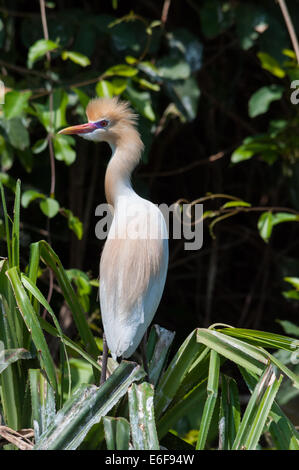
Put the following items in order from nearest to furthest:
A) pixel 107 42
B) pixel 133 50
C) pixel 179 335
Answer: pixel 133 50, pixel 107 42, pixel 179 335

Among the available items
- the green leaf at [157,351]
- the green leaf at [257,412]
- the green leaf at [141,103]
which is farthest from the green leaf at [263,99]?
the green leaf at [257,412]

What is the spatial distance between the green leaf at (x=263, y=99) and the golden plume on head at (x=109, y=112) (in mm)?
866

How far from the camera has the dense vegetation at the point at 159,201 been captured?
4.30 feet

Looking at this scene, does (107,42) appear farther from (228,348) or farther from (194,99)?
(228,348)

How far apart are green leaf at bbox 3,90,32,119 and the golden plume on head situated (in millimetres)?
513

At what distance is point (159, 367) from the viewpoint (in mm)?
1514

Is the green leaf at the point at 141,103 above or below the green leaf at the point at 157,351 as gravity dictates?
above

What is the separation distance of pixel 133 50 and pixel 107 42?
0.73 feet

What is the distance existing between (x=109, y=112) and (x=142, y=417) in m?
0.79

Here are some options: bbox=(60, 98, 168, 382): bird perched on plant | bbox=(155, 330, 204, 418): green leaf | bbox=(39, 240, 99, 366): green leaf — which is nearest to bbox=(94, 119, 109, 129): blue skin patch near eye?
bbox=(60, 98, 168, 382): bird perched on plant

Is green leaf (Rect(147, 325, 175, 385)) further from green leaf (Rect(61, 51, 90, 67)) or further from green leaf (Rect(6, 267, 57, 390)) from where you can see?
green leaf (Rect(61, 51, 90, 67))

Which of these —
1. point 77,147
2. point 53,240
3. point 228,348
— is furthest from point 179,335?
point 228,348

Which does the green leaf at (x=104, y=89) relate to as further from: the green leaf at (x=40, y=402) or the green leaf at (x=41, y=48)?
the green leaf at (x=40, y=402)

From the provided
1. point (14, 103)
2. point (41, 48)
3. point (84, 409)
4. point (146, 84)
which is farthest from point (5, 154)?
point (84, 409)
